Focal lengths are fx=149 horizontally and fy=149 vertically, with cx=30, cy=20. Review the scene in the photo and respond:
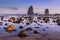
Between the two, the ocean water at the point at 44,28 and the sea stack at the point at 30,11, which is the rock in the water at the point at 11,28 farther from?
the sea stack at the point at 30,11

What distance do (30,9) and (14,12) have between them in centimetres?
31

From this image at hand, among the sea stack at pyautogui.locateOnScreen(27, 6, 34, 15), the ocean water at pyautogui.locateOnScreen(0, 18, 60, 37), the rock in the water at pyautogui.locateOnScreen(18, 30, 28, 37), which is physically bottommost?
the rock in the water at pyautogui.locateOnScreen(18, 30, 28, 37)

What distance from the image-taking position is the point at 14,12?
112 inches

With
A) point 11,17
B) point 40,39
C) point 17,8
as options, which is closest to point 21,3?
point 17,8

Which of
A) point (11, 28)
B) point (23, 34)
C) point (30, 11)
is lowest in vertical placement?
point (23, 34)

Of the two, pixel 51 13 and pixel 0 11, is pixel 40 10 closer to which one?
pixel 51 13

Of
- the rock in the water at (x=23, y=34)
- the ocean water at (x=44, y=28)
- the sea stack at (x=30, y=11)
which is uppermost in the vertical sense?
the sea stack at (x=30, y=11)

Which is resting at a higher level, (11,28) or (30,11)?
(30,11)

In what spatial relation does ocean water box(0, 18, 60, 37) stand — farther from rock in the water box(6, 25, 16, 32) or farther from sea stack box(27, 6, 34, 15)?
sea stack box(27, 6, 34, 15)

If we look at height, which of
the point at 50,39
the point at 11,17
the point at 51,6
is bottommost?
the point at 50,39

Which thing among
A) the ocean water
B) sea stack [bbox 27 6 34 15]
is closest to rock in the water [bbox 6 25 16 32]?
the ocean water

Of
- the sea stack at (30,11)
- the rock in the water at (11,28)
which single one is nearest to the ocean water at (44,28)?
the rock in the water at (11,28)

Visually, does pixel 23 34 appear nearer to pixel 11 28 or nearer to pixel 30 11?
pixel 11 28

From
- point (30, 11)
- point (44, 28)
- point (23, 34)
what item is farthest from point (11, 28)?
point (44, 28)
